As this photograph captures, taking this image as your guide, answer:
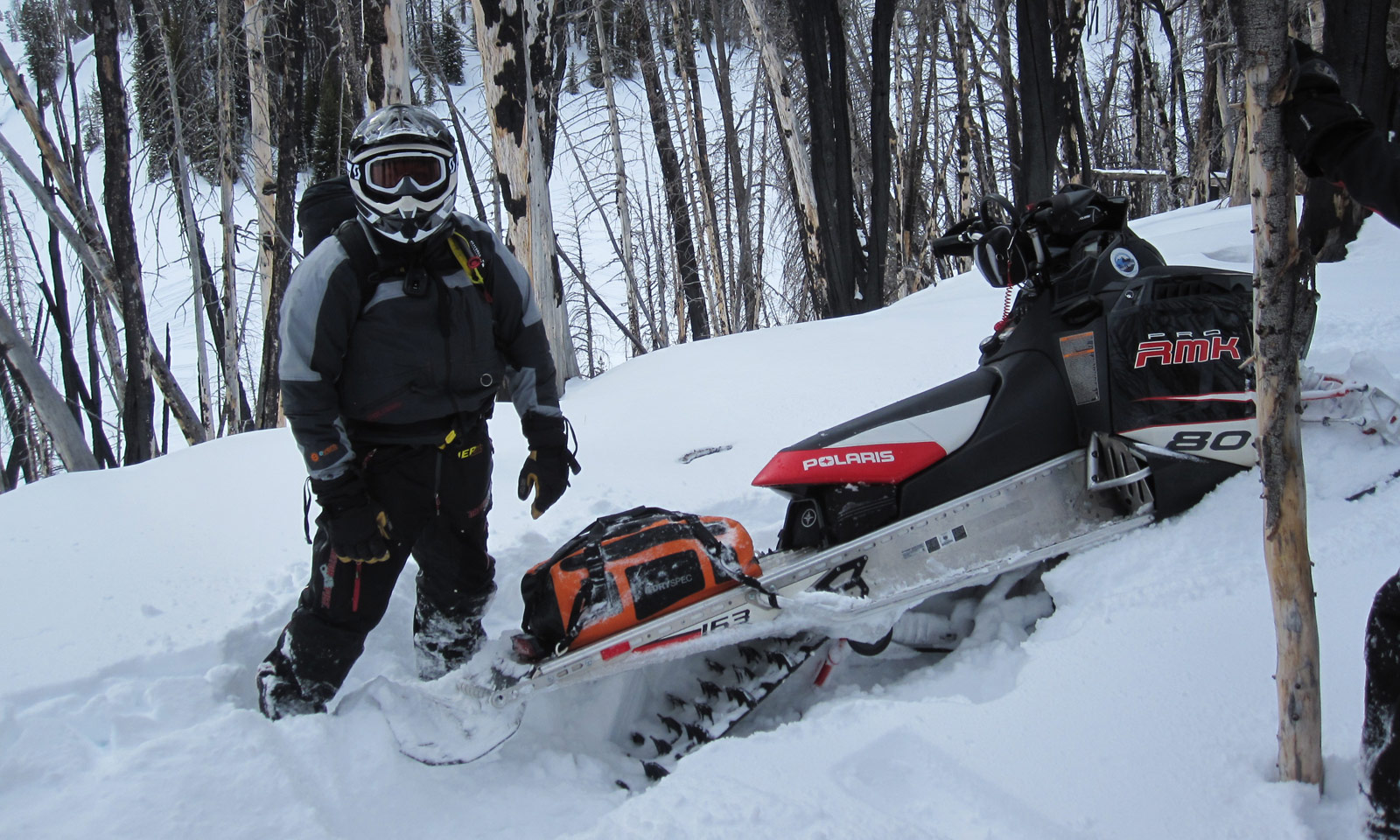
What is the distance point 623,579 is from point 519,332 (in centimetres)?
81

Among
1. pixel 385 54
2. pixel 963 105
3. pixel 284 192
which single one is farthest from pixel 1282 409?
pixel 963 105

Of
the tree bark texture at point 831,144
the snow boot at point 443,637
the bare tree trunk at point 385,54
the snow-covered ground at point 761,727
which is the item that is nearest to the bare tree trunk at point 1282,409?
the snow-covered ground at point 761,727

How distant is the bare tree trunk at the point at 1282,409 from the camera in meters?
1.40

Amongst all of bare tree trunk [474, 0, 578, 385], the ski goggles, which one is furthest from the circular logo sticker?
bare tree trunk [474, 0, 578, 385]

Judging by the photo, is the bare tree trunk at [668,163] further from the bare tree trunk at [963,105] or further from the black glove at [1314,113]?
the black glove at [1314,113]

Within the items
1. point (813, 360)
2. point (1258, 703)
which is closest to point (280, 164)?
point (813, 360)

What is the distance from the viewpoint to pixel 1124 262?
2855 mm

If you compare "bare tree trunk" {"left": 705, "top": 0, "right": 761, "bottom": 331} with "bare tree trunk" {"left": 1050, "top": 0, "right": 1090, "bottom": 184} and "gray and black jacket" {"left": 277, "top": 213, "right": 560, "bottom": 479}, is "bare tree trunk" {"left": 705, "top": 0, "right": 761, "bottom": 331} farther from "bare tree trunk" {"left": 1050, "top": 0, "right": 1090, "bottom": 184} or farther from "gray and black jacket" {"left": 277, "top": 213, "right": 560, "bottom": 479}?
"gray and black jacket" {"left": 277, "top": 213, "right": 560, "bottom": 479}

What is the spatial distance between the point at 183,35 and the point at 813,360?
9630 mm

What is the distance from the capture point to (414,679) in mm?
2594

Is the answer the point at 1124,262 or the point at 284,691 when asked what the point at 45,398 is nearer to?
the point at 284,691

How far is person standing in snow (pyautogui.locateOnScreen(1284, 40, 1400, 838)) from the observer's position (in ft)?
4.17

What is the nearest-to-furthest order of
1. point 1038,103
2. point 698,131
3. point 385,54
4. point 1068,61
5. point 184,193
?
point 385,54
point 1038,103
point 1068,61
point 184,193
point 698,131

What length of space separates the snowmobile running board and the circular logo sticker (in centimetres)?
59
